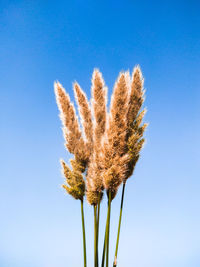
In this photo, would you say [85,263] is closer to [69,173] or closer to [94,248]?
[94,248]

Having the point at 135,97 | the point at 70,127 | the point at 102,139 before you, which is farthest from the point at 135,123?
the point at 70,127

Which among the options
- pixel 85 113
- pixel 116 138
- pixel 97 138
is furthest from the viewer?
pixel 85 113

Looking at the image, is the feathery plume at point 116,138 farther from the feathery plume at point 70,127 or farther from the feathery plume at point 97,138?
the feathery plume at point 70,127

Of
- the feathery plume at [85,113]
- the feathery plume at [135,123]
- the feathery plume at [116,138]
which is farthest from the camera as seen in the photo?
the feathery plume at [85,113]

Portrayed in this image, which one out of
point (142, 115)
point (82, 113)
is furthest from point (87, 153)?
point (142, 115)

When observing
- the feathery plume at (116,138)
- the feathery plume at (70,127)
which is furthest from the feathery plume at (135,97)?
the feathery plume at (70,127)

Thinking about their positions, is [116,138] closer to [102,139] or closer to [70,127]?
[102,139]

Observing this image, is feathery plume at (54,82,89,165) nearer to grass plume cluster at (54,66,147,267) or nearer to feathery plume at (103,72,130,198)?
Result: grass plume cluster at (54,66,147,267)

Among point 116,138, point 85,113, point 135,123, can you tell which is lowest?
point 116,138
